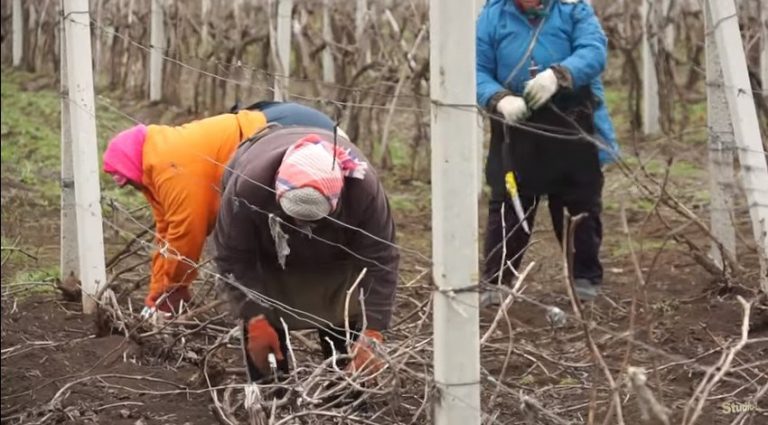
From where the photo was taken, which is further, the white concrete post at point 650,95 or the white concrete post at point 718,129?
the white concrete post at point 650,95

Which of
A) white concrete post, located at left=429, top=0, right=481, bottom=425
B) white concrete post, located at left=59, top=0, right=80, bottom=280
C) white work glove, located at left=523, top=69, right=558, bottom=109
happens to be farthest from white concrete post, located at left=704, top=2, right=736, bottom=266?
white concrete post, located at left=429, top=0, right=481, bottom=425

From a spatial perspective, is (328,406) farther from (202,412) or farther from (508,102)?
(508,102)

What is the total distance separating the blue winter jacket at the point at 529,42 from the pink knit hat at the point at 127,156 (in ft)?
4.43

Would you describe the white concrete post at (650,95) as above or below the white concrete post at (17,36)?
below

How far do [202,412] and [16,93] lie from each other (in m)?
10.3

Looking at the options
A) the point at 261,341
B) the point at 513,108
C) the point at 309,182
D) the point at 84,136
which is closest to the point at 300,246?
the point at 261,341

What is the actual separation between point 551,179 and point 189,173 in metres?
1.52

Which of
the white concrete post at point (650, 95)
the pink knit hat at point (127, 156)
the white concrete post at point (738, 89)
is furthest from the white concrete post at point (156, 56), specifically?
the white concrete post at point (738, 89)

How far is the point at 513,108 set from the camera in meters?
4.82

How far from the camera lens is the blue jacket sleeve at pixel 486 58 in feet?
16.3

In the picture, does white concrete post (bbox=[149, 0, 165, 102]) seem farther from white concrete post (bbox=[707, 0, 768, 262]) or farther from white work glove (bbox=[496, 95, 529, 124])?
white concrete post (bbox=[707, 0, 768, 262])

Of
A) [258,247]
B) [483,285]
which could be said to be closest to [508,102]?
[258,247]

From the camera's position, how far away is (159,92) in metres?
12.0

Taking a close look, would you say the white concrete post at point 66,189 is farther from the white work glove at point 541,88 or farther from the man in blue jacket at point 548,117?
the white work glove at point 541,88
